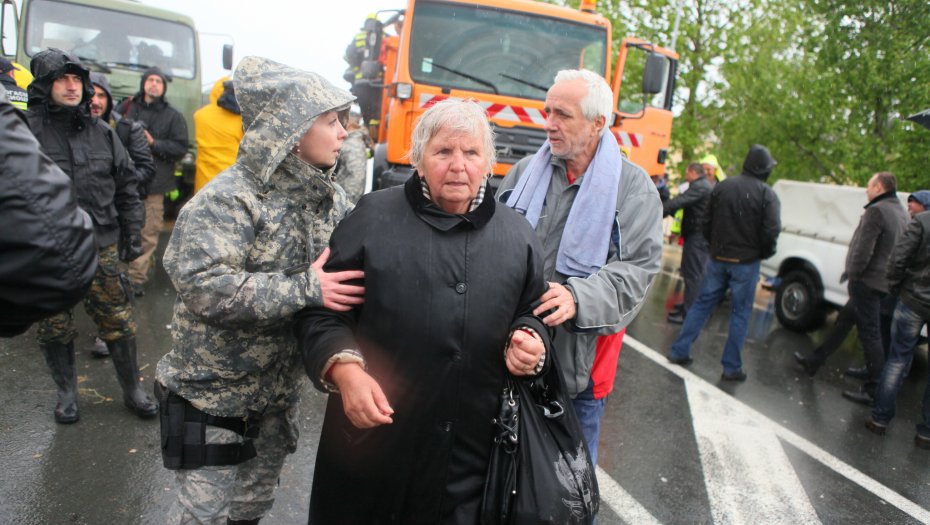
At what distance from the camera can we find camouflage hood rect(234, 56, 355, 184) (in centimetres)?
185

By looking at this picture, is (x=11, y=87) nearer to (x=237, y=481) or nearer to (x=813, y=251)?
(x=237, y=481)

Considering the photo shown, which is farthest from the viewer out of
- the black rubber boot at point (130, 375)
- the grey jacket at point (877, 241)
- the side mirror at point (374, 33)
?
the side mirror at point (374, 33)

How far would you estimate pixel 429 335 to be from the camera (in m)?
1.67

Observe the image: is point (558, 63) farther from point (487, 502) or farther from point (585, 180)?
point (487, 502)

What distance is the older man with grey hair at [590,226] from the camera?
7.06 feet

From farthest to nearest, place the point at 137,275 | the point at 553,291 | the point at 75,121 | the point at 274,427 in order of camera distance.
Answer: the point at 137,275, the point at 75,121, the point at 274,427, the point at 553,291

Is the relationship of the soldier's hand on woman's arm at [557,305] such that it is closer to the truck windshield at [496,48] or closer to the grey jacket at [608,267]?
the grey jacket at [608,267]

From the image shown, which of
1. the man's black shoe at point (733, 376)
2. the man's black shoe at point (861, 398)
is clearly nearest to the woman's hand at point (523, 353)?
the man's black shoe at point (733, 376)

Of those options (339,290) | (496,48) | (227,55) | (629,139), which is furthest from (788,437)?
(227,55)

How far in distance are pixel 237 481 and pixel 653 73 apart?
220 inches

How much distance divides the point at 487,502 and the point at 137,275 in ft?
16.5

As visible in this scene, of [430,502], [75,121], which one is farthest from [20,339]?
[430,502]

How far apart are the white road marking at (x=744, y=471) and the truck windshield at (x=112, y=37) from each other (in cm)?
819

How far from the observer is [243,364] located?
1.96 m
